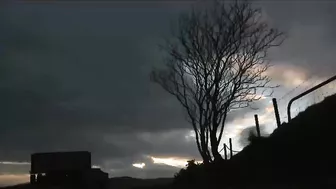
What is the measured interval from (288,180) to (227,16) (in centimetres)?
1031

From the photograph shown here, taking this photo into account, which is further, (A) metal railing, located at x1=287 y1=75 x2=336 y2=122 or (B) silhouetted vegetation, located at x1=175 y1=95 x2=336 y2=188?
(A) metal railing, located at x1=287 y1=75 x2=336 y2=122

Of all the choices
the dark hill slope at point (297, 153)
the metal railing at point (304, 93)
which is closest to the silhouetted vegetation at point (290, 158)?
the dark hill slope at point (297, 153)

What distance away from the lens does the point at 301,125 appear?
16.1 meters

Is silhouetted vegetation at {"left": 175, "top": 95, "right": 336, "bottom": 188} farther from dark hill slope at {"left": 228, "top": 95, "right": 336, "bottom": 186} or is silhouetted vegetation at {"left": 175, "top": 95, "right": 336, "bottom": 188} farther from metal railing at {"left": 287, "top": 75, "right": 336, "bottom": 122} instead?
metal railing at {"left": 287, "top": 75, "right": 336, "bottom": 122}

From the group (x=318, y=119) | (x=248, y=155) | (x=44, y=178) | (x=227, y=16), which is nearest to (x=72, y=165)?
(x=44, y=178)

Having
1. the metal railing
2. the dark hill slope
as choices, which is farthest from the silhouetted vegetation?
the metal railing

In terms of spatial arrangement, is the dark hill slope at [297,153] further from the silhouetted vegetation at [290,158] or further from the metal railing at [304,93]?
the metal railing at [304,93]

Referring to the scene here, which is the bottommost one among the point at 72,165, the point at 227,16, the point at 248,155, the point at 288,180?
the point at 288,180

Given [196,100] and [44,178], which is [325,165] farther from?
[44,178]

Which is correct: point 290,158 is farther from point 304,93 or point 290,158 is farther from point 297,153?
point 304,93

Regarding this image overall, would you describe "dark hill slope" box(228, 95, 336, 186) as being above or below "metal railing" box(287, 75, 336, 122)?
below

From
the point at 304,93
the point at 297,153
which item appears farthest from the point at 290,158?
the point at 304,93

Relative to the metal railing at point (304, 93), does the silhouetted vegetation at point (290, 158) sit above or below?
below

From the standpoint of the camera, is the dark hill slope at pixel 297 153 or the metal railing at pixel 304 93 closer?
the dark hill slope at pixel 297 153
